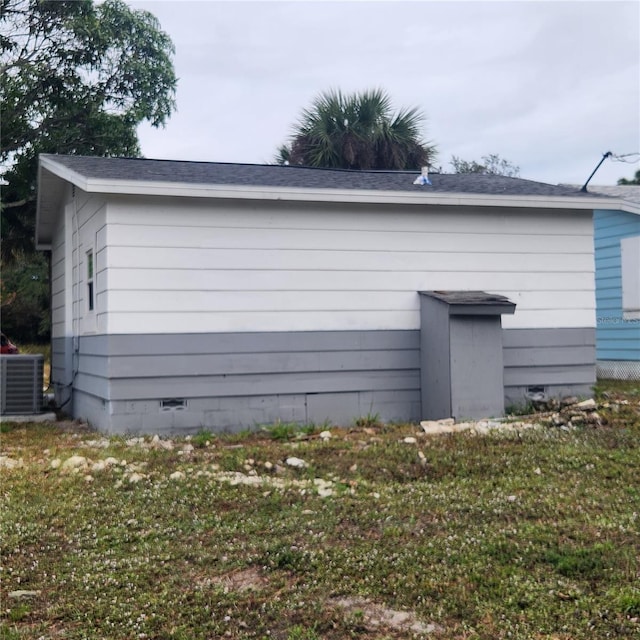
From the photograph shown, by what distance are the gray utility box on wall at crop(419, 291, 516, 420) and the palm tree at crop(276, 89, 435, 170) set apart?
11.9m

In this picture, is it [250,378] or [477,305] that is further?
[250,378]

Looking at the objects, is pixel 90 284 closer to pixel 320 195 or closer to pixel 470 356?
pixel 320 195

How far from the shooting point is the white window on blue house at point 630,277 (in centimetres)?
1243

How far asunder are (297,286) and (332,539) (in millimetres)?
4738

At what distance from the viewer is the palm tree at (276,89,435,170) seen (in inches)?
800

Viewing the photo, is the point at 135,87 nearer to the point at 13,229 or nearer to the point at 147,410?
the point at 13,229

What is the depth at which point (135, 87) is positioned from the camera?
2088 centimetres

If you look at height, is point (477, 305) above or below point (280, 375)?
above

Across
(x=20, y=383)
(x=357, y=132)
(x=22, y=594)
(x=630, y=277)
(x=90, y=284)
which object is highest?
(x=357, y=132)

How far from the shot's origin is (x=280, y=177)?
33.7 feet

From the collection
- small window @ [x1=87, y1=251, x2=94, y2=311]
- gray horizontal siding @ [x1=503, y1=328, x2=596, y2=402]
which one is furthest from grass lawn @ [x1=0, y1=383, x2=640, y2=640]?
small window @ [x1=87, y1=251, x2=94, y2=311]

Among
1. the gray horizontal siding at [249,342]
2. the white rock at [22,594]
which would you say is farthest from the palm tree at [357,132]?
the white rock at [22,594]

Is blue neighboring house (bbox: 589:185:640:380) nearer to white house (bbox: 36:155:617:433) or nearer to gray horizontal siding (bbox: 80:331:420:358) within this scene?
white house (bbox: 36:155:617:433)

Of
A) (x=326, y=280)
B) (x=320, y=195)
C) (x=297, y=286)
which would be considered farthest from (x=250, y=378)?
(x=320, y=195)
